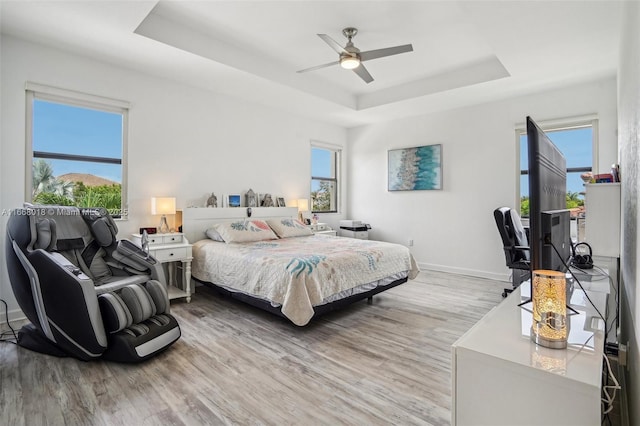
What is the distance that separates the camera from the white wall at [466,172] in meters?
4.35

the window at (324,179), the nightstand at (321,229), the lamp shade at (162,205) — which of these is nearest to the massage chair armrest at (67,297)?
the lamp shade at (162,205)

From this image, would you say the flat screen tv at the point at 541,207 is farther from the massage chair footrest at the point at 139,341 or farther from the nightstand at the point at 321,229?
the nightstand at the point at 321,229

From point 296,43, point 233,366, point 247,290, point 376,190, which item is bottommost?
point 233,366

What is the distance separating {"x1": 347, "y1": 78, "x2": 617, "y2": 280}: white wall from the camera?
4.35 metres

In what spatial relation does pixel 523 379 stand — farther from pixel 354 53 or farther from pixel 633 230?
pixel 354 53

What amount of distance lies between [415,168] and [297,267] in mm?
3720

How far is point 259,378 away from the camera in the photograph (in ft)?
7.27

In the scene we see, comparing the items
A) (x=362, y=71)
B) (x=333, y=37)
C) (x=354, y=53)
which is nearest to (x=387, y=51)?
(x=354, y=53)

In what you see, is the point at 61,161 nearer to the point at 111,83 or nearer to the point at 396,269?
the point at 111,83

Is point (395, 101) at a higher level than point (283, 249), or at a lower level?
higher

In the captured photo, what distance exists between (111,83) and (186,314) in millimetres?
2700

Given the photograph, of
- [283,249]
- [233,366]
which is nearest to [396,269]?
[283,249]

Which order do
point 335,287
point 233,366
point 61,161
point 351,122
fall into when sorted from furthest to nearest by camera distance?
1. point 351,122
2. point 61,161
3. point 335,287
4. point 233,366

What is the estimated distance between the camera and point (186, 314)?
3453mm
